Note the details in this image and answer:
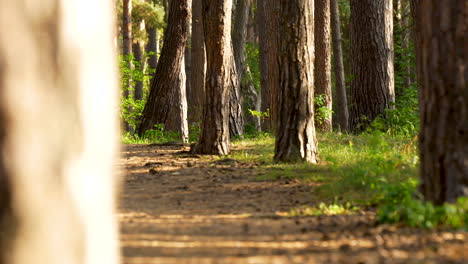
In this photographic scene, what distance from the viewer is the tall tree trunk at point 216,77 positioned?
451 inches

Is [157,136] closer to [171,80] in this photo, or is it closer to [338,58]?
[171,80]

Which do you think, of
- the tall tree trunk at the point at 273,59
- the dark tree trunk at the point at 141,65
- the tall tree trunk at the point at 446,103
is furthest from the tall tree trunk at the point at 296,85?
the dark tree trunk at the point at 141,65

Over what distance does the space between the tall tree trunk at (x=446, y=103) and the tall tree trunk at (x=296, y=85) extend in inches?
166

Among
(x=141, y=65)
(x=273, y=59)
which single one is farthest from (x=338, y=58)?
(x=141, y=65)

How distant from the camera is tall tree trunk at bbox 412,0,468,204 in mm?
5348

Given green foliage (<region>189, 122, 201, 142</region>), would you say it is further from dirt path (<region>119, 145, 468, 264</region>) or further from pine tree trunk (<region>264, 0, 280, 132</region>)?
dirt path (<region>119, 145, 468, 264</region>)

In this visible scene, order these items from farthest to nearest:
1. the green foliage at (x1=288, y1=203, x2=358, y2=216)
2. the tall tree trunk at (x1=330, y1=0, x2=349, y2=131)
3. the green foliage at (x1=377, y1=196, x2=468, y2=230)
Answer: the tall tree trunk at (x1=330, y1=0, x2=349, y2=131) → the green foliage at (x1=288, y1=203, x2=358, y2=216) → the green foliage at (x1=377, y1=196, x2=468, y2=230)

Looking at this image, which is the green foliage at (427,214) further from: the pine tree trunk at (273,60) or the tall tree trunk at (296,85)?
the pine tree trunk at (273,60)

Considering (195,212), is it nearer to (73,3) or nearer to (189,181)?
(189,181)

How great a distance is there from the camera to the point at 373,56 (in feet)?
48.8

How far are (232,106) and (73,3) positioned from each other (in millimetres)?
12261

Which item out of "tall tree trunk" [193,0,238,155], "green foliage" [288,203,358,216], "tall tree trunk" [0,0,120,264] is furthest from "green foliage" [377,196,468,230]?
"tall tree trunk" [193,0,238,155]

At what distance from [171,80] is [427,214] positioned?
A: 12.3 meters

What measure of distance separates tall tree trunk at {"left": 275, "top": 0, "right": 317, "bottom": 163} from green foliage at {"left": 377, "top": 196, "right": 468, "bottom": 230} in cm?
438
